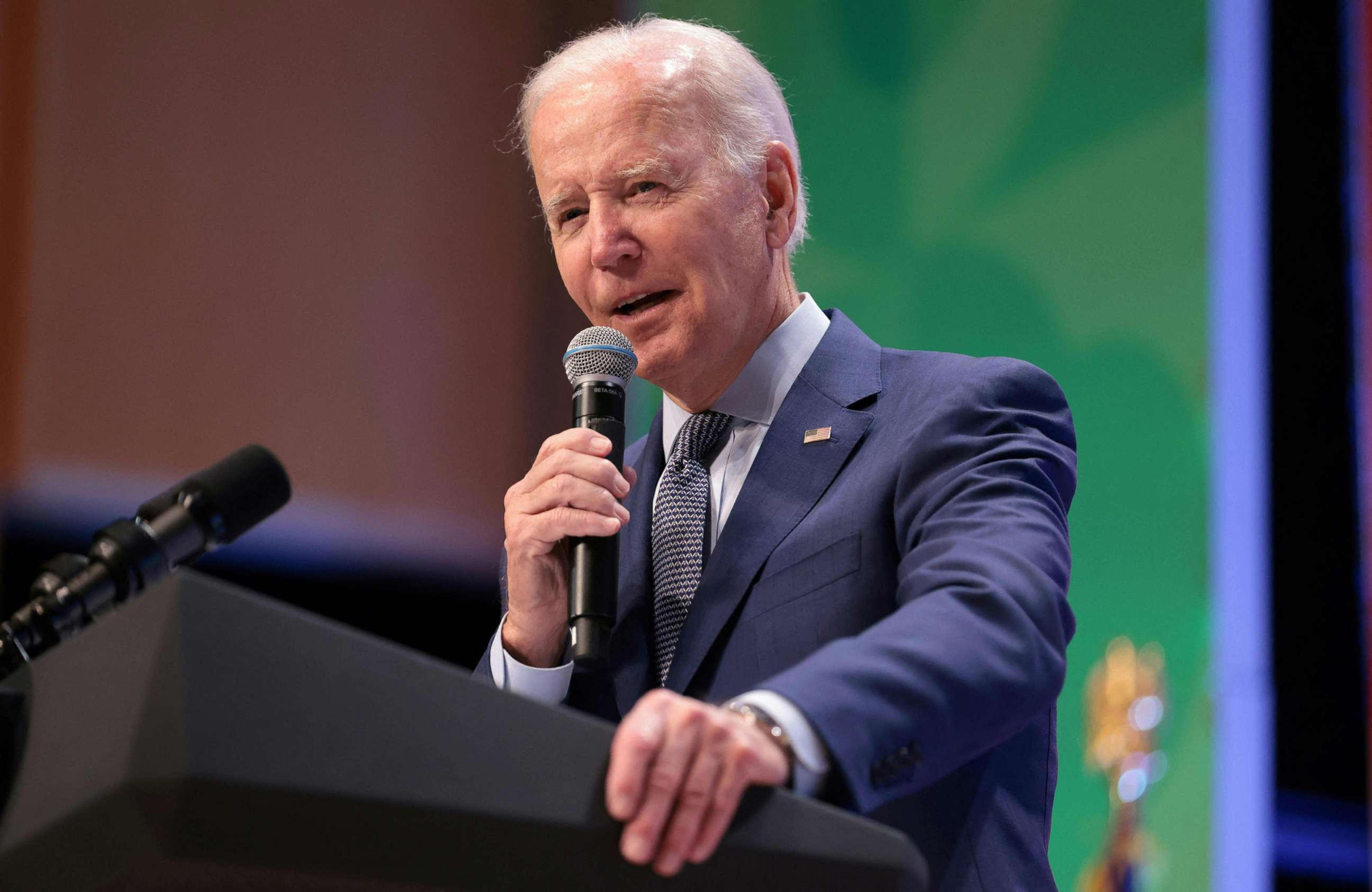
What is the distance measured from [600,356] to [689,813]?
2.89ft

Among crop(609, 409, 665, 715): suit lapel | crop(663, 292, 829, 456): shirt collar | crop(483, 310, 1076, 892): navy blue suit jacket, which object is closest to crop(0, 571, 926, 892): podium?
crop(483, 310, 1076, 892): navy blue suit jacket

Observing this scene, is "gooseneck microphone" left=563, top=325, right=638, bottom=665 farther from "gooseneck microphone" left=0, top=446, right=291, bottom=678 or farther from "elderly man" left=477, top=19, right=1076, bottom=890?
"gooseneck microphone" left=0, top=446, right=291, bottom=678

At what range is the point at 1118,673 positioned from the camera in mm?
2938

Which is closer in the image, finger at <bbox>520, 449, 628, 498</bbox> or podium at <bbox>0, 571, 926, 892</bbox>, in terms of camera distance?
podium at <bbox>0, 571, 926, 892</bbox>

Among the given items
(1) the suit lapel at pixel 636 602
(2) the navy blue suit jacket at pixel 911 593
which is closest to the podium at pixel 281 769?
(2) the navy blue suit jacket at pixel 911 593

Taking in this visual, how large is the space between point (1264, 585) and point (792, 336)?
158cm

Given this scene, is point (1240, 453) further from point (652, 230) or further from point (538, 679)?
point (538, 679)

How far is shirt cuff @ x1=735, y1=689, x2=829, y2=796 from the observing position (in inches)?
35.4

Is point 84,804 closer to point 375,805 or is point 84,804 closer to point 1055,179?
point 375,805

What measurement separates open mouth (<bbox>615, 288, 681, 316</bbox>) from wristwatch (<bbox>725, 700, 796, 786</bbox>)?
3.13ft

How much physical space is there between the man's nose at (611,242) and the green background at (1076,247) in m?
1.66

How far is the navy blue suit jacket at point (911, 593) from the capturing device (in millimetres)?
983

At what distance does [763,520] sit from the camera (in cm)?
155

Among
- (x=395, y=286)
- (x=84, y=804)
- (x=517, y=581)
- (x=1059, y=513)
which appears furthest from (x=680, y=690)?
(x=395, y=286)
